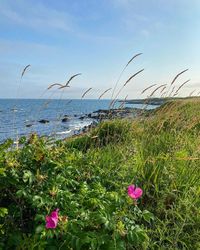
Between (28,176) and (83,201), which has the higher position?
(28,176)

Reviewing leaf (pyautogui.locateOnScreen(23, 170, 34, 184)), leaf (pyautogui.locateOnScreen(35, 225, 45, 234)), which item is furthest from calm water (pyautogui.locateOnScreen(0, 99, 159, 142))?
leaf (pyautogui.locateOnScreen(35, 225, 45, 234))

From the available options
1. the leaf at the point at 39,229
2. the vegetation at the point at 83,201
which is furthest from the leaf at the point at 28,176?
the leaf at the point at 39,229

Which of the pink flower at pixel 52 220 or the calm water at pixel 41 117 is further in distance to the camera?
the calm water at pixel 41 117

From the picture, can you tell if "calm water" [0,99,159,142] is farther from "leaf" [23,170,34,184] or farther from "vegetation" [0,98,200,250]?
"leaf" [23,170,34,184]

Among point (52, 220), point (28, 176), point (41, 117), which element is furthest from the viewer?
point (41, 117)

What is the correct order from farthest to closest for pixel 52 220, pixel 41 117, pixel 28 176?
pixel 41 117 → pixel 28 176 → pixel 52 220

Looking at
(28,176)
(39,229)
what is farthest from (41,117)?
(39,229)

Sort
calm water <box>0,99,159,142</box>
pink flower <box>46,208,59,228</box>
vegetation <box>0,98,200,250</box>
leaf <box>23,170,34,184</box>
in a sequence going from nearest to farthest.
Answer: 1. pink flower <box>46,208,59,228</box>
2. vegetation <box>0,98,200,250</box>
3. leaf <box>23,170,34,184</box>
4. calm water <box>0,99,159,142</box>

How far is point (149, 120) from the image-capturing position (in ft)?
23.1

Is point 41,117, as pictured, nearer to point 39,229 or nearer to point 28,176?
point 28,176

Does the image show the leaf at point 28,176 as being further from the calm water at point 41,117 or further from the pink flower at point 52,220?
the calm water at point 41,117

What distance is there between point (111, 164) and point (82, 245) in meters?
1.76

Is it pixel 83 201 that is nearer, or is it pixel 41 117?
pixel 83 201

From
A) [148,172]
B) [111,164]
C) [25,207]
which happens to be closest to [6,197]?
[25,207]
